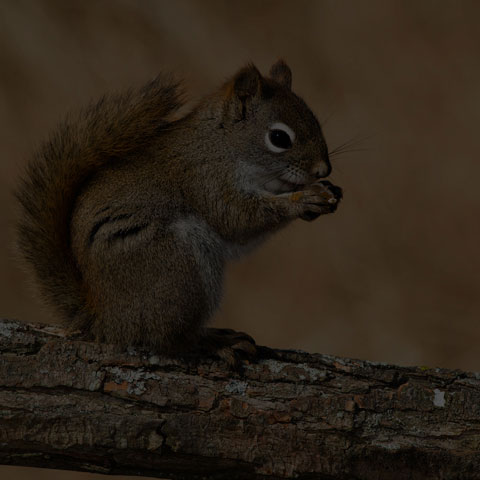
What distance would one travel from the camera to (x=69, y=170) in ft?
4.50

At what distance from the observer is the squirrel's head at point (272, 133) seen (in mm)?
1481

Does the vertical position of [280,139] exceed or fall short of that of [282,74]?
it falls short

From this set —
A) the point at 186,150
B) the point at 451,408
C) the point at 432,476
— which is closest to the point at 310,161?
the point at 186,150

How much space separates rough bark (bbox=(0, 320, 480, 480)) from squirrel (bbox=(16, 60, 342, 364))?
0.27 feet

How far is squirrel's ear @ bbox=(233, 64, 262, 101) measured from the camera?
5.05 ft

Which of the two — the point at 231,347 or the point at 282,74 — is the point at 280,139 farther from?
the point at 231,347

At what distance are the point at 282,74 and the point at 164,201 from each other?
592 millimetres

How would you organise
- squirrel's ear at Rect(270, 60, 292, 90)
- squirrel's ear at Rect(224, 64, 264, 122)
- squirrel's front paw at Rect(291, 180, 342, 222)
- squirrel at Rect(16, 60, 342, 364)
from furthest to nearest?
squirrel's ear at Rect(270, 60, 292, 90) < squirrel's ear at Rect(224, 64, 264, 122) < squirrel's front paw at Rect(291, 180, 342, 222) < squirrel at Rect(16, 60, 342, 364)

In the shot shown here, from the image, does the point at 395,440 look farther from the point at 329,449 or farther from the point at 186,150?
the point at 186,150

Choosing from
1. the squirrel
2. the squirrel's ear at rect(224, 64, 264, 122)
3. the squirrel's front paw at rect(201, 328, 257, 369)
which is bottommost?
the squirrel's front paw at rect(201, 328, 257, 369)

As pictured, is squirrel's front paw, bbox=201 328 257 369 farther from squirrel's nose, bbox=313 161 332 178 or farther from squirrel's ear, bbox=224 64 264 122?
squirrel's ear, bbox=224 64 264 122

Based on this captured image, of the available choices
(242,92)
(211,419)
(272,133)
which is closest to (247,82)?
(242,92)

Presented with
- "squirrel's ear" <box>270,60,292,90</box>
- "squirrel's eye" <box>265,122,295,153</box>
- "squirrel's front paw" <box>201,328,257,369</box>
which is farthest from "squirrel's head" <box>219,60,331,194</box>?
"squirrel's front paw" <box>201,328,257,369</box>

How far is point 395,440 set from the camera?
3.93 ft
